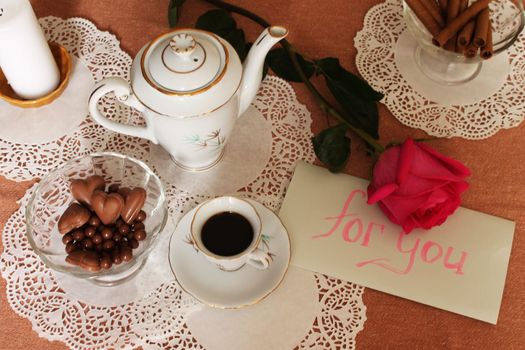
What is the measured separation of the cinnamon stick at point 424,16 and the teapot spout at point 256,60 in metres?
0.23

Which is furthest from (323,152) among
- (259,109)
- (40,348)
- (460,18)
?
(40,348)

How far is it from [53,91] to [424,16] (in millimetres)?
587

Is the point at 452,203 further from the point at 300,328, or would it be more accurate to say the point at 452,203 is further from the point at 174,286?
the point at 174,286

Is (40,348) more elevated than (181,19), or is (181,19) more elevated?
(181,19)

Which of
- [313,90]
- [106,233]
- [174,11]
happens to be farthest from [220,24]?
[106,233]

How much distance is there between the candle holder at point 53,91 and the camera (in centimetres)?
90

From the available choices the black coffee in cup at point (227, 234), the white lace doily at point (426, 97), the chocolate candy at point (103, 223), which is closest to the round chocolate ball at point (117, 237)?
the chocolate candy at point (103, 223)

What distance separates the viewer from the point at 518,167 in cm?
86

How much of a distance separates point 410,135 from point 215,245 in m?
0.36

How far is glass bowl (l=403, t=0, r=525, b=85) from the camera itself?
862 mm

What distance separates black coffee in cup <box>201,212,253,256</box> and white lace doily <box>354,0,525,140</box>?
1.04 feet

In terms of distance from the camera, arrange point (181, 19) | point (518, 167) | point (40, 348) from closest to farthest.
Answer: point (40, 348), point (518, 167), point (181, 19)

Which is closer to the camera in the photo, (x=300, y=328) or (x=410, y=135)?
(x=300, y=328)

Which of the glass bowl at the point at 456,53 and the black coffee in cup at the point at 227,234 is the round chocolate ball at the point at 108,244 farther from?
the glass bowl at the point at 456,53
